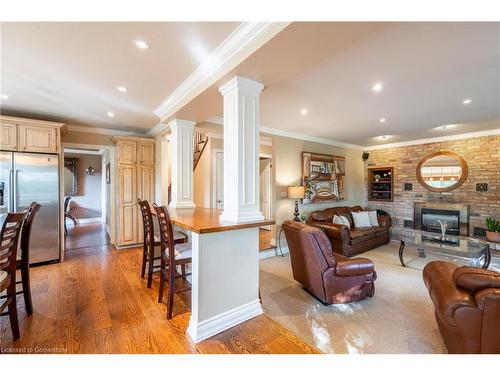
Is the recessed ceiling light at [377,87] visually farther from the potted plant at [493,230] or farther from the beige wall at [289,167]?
the potted plant at [493,230]

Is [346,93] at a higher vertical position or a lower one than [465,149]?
higher

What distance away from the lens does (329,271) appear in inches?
98.2

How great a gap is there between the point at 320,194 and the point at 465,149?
3.26m

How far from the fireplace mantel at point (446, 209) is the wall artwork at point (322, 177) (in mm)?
1799

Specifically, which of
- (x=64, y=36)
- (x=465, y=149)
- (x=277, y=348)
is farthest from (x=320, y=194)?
(x=64, y=36)

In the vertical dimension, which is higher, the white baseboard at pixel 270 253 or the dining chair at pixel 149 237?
the dining chair at pixel 149 237

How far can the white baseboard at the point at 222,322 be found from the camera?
1.86 m

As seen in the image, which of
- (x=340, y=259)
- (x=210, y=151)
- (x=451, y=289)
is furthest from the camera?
(x=210, y=151)

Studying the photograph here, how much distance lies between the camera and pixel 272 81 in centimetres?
213

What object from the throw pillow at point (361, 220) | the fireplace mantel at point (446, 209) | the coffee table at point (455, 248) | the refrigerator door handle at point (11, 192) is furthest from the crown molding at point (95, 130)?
the fireplace mantel at point (446, 209)

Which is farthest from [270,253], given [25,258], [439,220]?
[439,220]
